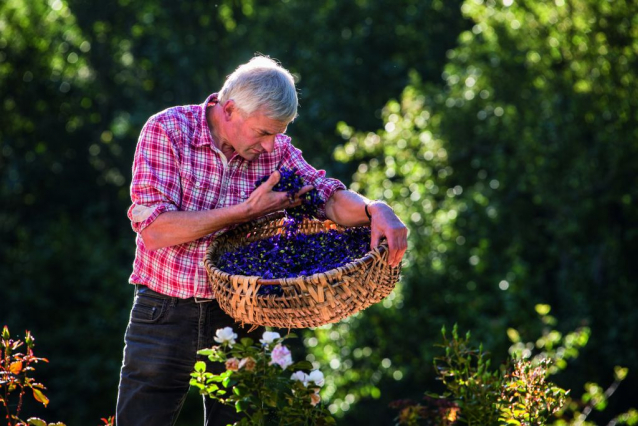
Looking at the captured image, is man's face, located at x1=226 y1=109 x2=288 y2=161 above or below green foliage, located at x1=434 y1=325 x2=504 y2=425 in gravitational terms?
above

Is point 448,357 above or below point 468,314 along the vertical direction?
above

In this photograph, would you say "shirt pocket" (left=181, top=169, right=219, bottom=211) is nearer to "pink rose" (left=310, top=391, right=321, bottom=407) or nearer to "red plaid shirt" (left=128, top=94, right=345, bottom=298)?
"red plaid shirt" (left=128, top=94, right=345, bottom=298)

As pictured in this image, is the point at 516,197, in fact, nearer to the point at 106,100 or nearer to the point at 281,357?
the point at 281,357

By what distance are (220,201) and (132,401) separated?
0.56 metres

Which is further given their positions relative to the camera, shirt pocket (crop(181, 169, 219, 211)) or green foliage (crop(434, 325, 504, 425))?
green foliage (crop(434, 325, 504, 425))

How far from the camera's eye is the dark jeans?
2.28 metres

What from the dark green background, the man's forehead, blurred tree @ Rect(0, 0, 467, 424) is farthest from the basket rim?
blurred tree @ Rect(0, 0, 467, 424)

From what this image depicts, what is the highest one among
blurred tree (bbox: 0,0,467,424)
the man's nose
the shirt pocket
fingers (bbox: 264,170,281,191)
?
the man's nose

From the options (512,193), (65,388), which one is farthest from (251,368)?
(65,388)

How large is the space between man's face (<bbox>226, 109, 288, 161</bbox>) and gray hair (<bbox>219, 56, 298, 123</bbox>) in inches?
0.7

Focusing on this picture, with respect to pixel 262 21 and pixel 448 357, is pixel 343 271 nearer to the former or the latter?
pixel 448 357

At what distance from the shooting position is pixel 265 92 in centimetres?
220

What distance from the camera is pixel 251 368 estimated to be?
1962mm

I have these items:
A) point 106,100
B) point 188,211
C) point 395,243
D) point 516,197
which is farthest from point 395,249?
point 106,100
